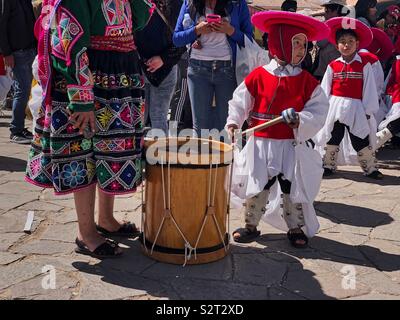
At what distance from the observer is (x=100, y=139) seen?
3.52m

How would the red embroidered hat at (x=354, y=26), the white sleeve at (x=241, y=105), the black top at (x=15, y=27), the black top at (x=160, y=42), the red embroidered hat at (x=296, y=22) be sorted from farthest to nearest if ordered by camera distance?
the black top at (x=15, y=27) < the red embroidered hat at (x=354, y=26) < the black top at (x=160, y=42) < the white sleeve at (x=241, y=105) < the red embroidered hat at (x=296, y=22)

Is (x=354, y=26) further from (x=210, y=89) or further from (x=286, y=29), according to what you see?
(x=286, y=29)

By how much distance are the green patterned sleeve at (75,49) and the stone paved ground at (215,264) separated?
3.28ft

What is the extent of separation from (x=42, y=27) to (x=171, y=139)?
1061mm

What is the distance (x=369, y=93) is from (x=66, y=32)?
12.1ft

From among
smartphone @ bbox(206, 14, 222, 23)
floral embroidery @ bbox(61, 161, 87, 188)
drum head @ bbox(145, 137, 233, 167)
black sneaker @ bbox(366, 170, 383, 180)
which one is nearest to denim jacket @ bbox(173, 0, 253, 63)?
smartphone @ bbox(206, 14, 222, 23)

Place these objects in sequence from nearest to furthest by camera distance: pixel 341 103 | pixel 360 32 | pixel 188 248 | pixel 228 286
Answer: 1. pixel 228 286
2. pixel 188 248
3. pixel 360 32
4. pixel 341 103

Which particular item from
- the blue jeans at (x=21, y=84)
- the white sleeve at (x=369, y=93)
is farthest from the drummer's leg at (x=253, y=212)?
the blue jeans at (x=21, y=84)

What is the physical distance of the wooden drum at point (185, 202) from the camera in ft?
11.8

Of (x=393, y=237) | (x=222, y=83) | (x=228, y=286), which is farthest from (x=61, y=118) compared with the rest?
(x=393, y=237)

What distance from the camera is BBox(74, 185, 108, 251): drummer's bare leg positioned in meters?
3.66

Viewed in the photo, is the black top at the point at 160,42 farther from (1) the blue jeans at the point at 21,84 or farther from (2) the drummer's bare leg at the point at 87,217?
(1) the blue jeans at the point at 21,84
